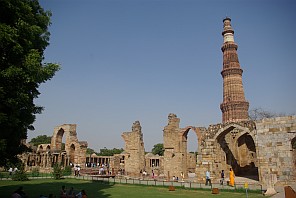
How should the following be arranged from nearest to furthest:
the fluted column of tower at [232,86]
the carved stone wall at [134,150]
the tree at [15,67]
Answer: the tree at [15,67]
the carved stone wall at [134,150]
the fluted column of tower at [232,86]

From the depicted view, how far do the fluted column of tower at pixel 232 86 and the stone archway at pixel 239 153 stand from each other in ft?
40.1

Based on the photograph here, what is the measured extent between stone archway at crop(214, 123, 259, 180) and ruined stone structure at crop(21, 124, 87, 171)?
17486 mm

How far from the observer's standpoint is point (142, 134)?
2839cm

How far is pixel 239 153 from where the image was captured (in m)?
27.6

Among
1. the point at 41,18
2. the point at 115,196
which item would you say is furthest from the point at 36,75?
the point at 115,196

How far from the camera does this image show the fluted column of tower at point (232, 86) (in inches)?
1567

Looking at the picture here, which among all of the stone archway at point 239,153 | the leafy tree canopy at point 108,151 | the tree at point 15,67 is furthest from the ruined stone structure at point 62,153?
the leafy tree canopy at point 108,151

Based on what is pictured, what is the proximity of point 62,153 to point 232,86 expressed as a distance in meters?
28.1

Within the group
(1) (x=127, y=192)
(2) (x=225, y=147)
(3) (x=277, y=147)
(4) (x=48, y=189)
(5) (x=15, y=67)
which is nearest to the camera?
(5) (x=15, y=67)

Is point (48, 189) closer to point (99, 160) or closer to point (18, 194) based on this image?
point (18, 194)

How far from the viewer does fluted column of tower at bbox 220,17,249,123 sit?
39.8 m

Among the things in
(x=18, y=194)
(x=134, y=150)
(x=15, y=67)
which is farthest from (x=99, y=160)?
(x=15, y=67)

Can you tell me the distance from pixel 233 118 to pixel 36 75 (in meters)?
36.1

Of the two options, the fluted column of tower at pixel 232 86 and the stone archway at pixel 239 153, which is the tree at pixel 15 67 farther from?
the fluted column of tower at pixel 232 86
